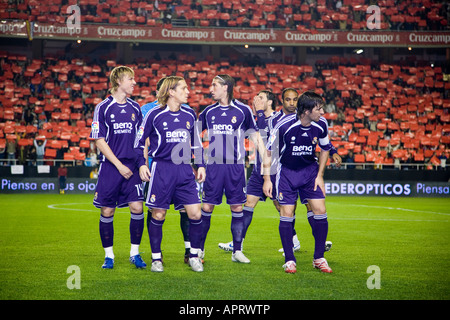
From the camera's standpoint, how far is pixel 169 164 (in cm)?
687

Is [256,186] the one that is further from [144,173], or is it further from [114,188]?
[114,188]

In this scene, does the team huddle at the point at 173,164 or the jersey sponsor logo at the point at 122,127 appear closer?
the team huddle at the point at 173,164

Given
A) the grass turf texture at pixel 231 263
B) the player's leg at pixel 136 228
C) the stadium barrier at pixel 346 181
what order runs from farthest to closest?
the stadium barrier at pixel 346 181, the player's leg at pixel 136 228, the grass turf texture at pixel 231 263

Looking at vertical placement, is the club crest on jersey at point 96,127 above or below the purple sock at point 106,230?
above

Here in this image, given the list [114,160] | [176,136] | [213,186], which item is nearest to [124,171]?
[114,160]

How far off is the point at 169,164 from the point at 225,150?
0.93 meters

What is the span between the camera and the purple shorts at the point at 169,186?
22.3 ft

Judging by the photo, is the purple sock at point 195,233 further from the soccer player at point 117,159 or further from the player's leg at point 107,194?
the player's leg at point 107,194

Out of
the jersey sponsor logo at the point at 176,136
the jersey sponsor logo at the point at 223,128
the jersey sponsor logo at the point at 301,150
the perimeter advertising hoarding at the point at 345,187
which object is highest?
the jersey sponsor logo at the point at 223,128

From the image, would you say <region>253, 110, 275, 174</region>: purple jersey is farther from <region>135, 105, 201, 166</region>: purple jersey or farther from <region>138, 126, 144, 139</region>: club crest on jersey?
<region>138, 126, 144, 139</region>: club crest on jersey

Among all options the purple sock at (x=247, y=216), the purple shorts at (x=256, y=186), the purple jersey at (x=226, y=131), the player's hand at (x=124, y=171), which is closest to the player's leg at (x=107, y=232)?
the player's hand at (x=124, y=171)

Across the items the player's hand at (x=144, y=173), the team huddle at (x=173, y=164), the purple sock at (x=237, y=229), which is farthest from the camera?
the purple sock at (x=237, y=229)

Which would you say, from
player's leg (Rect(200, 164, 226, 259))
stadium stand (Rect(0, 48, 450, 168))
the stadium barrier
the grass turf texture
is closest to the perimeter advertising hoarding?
the stadium barrier

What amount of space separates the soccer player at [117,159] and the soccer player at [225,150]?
1.01 m
